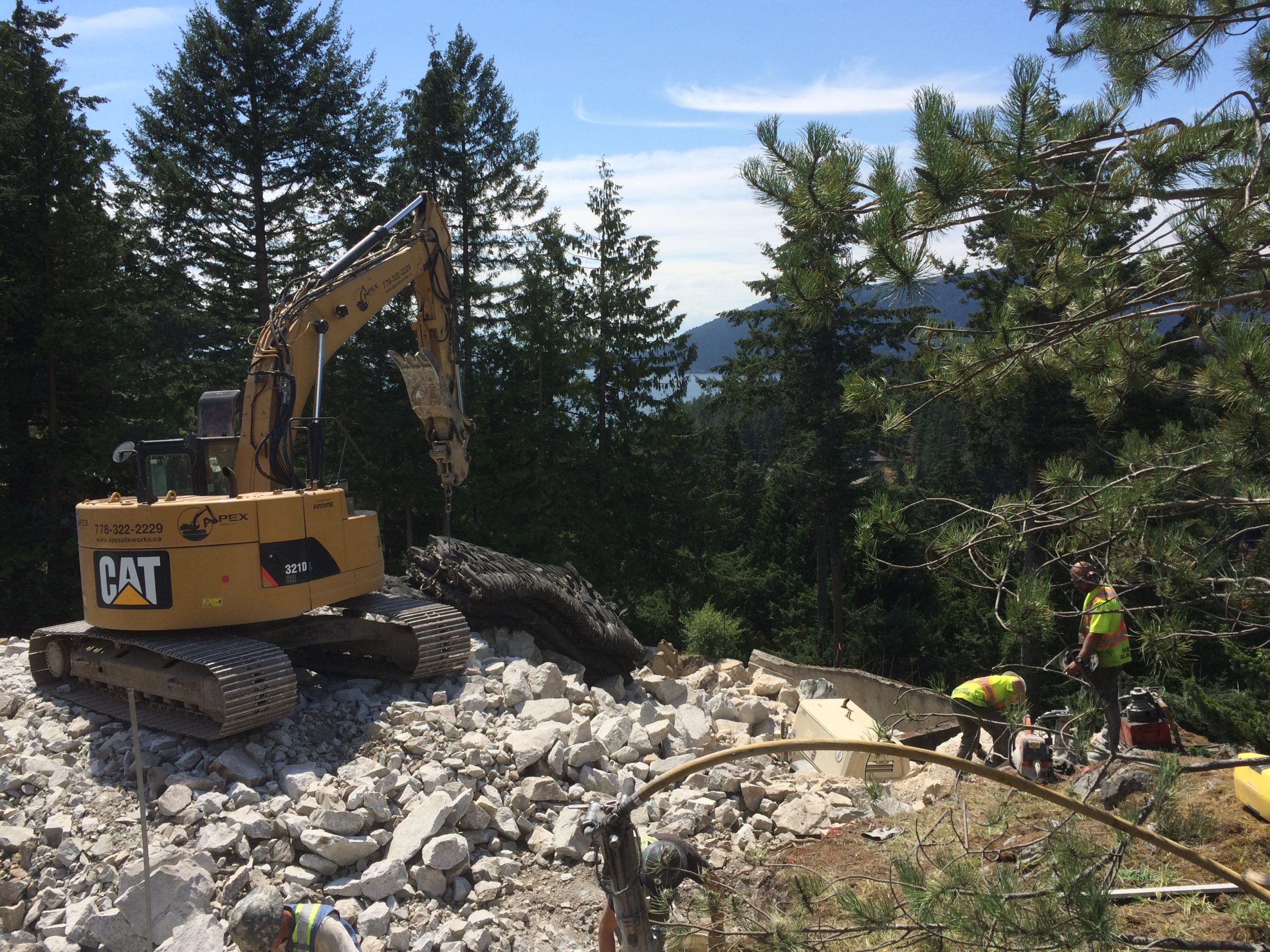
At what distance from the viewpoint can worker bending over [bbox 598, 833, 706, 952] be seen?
11.8 ft

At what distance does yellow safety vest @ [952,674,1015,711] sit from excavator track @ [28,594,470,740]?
4.11 m

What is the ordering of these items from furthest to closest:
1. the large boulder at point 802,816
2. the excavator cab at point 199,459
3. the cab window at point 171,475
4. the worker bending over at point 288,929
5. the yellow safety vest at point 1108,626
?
the cab window at point 171,475 → the excavator cab at point 199,459 → the large boulder at point 802,816 → the worker bending over at point 288,929 → the yellow safety vest at point 1108,626

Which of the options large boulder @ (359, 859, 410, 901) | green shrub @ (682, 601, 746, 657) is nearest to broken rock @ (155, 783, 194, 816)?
large boulder @ (359, 859, 410, 901)

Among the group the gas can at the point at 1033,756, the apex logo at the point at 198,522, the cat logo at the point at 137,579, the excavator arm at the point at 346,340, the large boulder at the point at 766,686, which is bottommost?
the large boulder at the point at 766,686

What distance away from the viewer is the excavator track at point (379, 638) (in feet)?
25.7

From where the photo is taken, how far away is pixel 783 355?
2169cm

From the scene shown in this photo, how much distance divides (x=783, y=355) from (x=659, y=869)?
1873 cm

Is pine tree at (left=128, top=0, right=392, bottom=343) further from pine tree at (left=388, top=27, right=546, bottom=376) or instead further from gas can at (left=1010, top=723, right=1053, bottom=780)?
gas can at (left=1010, top=723, right=1053, bottom=780)

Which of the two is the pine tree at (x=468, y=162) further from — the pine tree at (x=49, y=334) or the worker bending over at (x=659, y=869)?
the worker bending over at (x=659, y=869)

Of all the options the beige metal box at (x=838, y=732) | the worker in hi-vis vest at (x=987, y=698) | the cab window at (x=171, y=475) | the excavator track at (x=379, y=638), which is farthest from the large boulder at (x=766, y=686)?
the cab window at (x=171, y=475)

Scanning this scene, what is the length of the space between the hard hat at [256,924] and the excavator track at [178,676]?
1.49 metres

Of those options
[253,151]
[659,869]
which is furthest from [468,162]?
[659,869]

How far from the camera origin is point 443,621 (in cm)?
816

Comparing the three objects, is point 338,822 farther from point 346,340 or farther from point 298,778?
point 346,340
